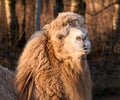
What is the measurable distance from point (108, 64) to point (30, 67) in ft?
19.4

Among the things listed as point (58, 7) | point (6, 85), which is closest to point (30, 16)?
point (58, 7)

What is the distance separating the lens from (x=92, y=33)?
446 inches

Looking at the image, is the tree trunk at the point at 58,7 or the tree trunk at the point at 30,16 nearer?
the tree trunk at the point at 30,16

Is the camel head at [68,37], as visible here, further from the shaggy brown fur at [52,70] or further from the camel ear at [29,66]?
the camel ear at [29,66]

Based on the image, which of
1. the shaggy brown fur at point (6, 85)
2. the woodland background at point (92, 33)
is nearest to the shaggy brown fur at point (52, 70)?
the shaggy brown fur at point (6, 85)

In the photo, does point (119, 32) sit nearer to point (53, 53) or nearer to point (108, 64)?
point (108, 64)

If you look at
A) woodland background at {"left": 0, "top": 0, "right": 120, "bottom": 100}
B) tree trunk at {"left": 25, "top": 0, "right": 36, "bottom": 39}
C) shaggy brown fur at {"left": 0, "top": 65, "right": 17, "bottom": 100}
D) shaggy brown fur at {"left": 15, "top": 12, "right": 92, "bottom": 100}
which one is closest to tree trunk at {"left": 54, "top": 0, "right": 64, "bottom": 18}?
woodland background at {"left": 0, "top": 0, "right": 120, "bottom": 100}

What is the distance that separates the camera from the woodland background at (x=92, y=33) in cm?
1062

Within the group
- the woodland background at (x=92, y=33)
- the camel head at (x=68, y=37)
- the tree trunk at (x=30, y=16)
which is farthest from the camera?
the tree trunk at (x=30, y=16)

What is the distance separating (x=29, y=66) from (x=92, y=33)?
601cm

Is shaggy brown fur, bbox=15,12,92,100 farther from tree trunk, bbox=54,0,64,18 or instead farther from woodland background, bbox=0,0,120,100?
tree trunk, bbox=54,0,64,18

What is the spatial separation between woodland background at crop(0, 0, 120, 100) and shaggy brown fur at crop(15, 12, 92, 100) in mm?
4669

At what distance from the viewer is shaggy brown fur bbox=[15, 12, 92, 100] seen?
5.39 m

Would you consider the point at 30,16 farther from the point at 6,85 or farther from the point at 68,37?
the point at 68,37
